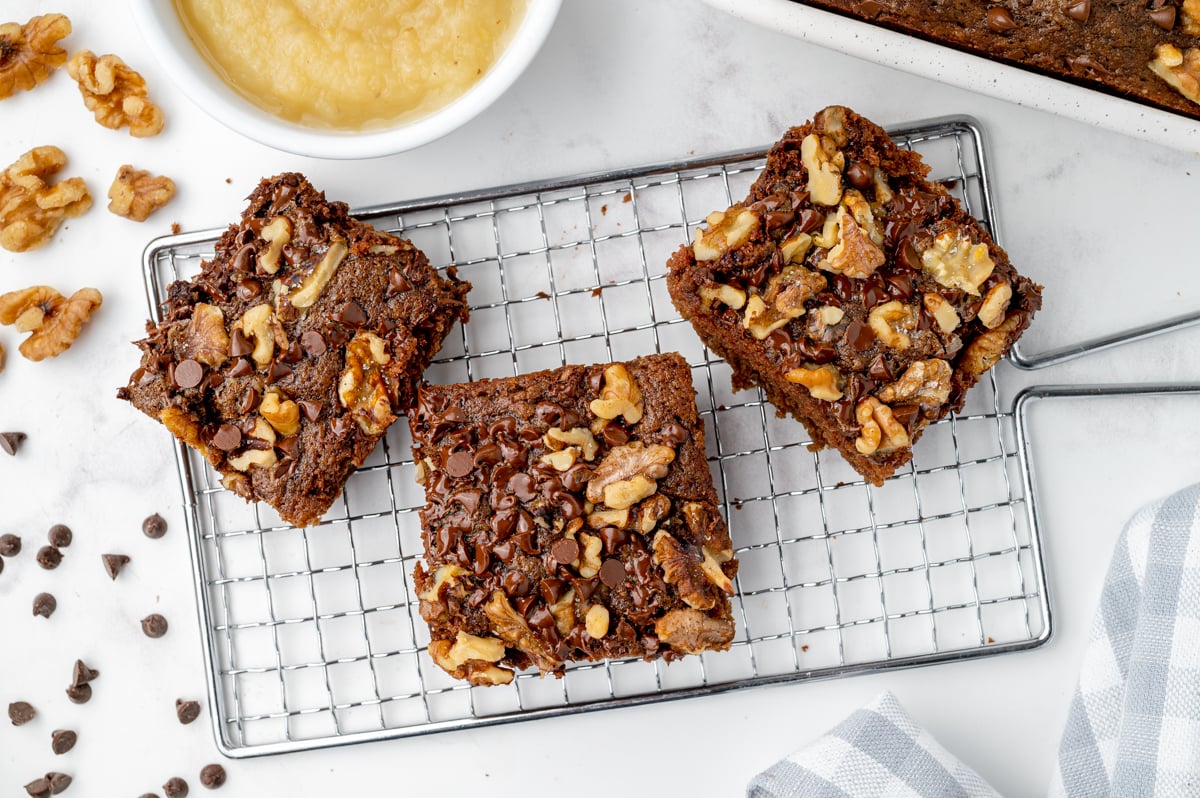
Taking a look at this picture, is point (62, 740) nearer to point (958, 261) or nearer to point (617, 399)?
point (617, 399)

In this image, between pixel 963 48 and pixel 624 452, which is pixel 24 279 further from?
pixel 963 48

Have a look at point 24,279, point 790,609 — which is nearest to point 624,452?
point 790,609

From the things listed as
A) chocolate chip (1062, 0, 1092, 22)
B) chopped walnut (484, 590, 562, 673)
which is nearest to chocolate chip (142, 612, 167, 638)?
chopped walnut (484, 590, 562, 673)

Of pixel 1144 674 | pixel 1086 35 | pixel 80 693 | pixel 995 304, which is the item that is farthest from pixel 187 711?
pixel 1086 35

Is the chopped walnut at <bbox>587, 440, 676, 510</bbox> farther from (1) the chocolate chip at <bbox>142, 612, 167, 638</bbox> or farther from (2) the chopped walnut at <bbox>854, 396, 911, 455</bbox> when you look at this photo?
(1) the chocolate chip at <bbox>142, 612, 167, 638</bbox>

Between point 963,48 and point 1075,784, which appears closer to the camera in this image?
point 963,48

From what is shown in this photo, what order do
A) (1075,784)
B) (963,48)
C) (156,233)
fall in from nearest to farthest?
(963,48) → (1075,784) → (156,233)
